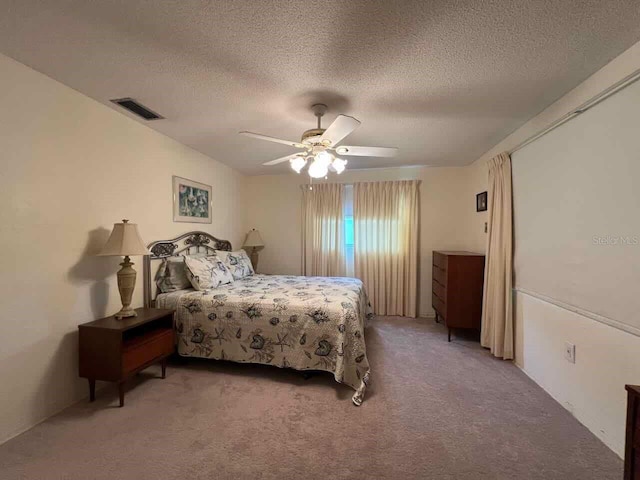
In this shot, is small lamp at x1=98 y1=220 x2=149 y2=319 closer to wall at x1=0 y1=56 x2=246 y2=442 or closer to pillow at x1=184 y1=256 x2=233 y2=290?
wall at x1=0 y1=56 x2=246 y2=442

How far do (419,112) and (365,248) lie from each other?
2.40 m

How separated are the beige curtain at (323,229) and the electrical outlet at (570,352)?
2903 millimetres

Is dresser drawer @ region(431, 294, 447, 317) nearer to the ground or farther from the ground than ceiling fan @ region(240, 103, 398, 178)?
nearer to the ground

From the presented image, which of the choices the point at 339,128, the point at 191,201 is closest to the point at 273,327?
the point at 339,128

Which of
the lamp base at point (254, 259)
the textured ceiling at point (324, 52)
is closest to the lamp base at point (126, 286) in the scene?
the textured ceiling at point (324, 52)

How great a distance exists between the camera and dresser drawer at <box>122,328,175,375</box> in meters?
2.05

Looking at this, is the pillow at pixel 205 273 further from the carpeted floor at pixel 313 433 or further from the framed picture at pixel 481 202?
the framed picture at pixel 481 202

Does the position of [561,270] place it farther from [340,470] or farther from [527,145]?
[340,470]

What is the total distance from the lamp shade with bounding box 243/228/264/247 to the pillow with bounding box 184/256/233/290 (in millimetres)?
1332

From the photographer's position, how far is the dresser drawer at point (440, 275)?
3.48 metres

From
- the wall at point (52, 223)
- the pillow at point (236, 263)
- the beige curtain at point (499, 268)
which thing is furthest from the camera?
the pillow at point (236, 263)

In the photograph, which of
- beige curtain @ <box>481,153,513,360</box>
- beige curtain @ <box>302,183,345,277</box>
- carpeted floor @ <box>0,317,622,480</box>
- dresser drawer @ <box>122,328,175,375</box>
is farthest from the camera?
beige curtain @ <box>302,183,345,277</box>

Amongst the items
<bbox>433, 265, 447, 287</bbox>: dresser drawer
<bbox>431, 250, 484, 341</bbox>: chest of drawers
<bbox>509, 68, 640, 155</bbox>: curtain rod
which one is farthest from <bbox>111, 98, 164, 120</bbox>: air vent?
<bbox>433, 265, 447, 287</bbox>: dresser drawer

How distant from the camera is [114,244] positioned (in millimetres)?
2160
